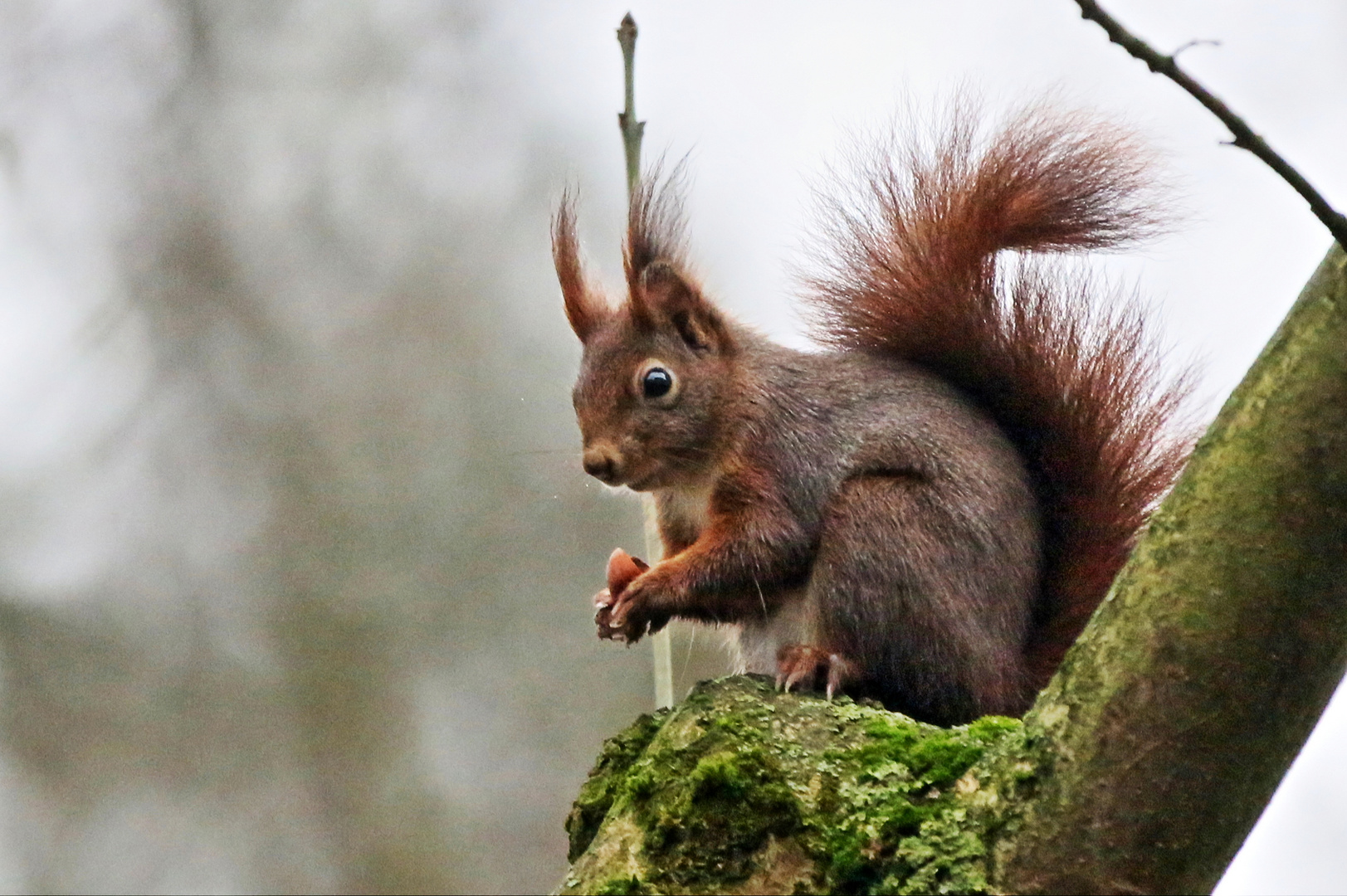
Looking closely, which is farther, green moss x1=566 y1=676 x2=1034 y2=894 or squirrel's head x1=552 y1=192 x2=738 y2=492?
squirrel's head x1=552 y1=192 x2=738 y2=492

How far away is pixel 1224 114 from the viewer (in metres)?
0.99

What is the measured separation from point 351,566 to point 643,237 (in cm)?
280

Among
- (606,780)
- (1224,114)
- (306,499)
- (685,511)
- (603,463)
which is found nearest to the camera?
(1224,114)

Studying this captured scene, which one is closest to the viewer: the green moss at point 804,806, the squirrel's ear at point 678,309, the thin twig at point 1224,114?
the thin twig at point 1224,114

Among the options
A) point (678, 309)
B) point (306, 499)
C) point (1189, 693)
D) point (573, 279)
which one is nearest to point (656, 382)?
point (678, 309)

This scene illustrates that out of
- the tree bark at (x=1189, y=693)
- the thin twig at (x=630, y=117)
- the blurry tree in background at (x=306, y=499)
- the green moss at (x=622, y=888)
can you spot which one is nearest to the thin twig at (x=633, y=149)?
the thin twig at (x=630, y=117)

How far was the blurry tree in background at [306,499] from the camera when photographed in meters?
4.48

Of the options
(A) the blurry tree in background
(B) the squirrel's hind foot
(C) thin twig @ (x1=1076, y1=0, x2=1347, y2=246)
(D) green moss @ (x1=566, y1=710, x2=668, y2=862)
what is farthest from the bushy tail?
(A) the blurry tree in background

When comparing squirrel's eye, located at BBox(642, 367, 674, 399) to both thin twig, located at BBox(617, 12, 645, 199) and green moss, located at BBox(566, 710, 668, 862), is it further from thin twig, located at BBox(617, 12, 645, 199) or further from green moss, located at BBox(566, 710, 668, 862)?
green moss, located at BBox(566, 710, 668, 862)

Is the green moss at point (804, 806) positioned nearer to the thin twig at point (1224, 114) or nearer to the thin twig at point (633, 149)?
the thin twig at point (633, 149)

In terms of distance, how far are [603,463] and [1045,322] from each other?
2.44 feet

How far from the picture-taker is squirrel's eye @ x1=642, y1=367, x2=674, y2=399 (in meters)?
2.25

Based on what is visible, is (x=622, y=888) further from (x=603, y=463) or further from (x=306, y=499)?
(x=306, y=499)

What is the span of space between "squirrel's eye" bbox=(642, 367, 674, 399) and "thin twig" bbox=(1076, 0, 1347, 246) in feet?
4.12
